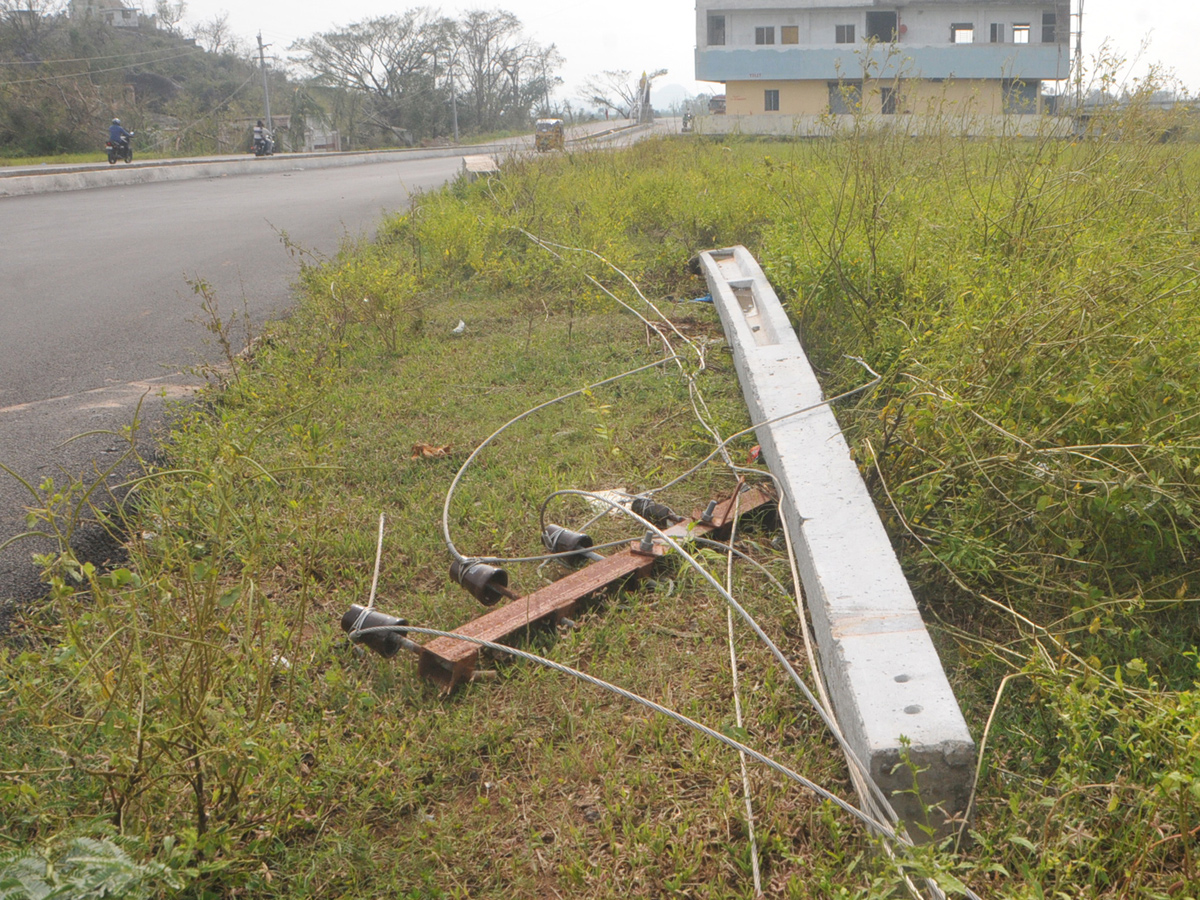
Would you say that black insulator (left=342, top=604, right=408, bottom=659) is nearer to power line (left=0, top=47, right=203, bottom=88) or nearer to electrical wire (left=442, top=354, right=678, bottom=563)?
electrical wire (left=442, top=354, right=678, bottom=563)

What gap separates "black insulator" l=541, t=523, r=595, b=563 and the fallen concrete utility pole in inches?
24.3

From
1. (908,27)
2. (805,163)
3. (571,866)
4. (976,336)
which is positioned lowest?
(571,866)

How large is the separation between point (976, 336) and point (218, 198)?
46.5 ft

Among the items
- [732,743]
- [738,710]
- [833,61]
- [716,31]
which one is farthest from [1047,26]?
[732,743]

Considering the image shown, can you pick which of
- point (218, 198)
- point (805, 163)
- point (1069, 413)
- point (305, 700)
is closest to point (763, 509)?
point (1069, 413)

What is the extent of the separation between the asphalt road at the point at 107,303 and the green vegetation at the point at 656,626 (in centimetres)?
36

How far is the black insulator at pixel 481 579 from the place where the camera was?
2512 millimetres

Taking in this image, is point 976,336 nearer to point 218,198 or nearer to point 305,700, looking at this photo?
point 305,700

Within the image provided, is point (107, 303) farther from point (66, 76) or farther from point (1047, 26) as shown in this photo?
point (1047, 26)

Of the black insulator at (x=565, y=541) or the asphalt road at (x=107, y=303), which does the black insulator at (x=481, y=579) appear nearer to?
the black insulator at (x=565, y=541)

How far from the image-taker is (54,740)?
1838 mm

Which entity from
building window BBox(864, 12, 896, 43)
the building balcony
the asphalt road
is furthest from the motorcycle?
building window BBox(864, 12, 896, 43)

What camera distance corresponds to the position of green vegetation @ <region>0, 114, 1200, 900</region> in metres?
1.64

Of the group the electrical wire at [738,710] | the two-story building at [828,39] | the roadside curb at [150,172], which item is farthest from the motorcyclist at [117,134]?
the two-story building at [828,39]
